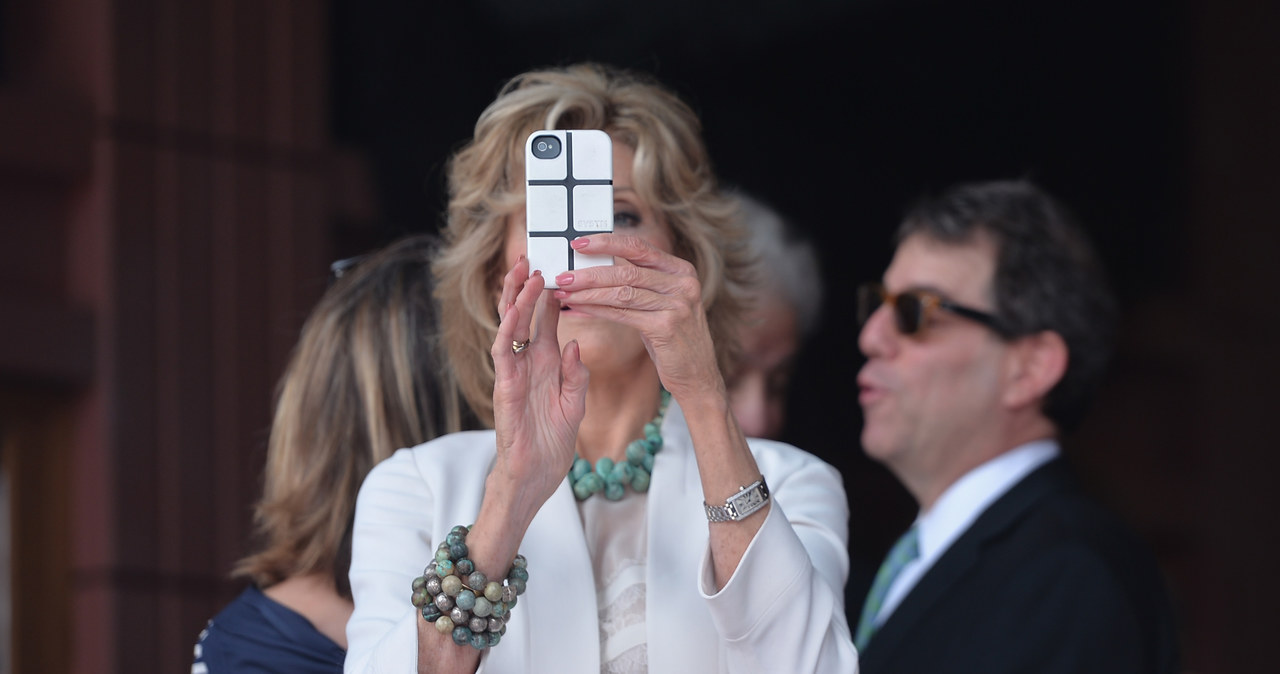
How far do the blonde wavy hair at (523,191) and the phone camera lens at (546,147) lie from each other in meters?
0.30

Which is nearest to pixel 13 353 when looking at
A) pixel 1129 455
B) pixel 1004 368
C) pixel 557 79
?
pixel 557 79

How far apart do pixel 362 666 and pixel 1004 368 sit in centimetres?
208

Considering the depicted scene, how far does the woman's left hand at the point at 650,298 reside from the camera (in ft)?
5.96

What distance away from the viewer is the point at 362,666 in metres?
1.91

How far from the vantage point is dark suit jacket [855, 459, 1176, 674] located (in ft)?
9.52

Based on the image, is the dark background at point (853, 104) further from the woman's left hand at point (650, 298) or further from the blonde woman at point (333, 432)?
the woman's left hand at point (650, 298)

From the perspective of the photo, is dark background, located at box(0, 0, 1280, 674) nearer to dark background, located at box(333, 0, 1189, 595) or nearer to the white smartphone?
dark background, located at box(333, 0, 1189, 595)

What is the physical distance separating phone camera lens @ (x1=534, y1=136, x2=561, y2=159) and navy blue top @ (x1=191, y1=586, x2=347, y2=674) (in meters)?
0.91

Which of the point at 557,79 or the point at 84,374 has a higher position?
the point at 557,79

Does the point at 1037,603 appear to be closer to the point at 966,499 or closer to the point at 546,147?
the point at 966,499

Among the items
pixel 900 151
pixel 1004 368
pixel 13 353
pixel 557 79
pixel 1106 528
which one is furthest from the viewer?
pixel 900 151

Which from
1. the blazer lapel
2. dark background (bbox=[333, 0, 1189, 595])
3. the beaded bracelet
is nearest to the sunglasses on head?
the blazer lapel

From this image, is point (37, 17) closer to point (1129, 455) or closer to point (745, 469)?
point (745, 469)

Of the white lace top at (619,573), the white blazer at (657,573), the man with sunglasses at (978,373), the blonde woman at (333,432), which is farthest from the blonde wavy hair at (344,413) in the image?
the man with sunglasses at (978,373)
